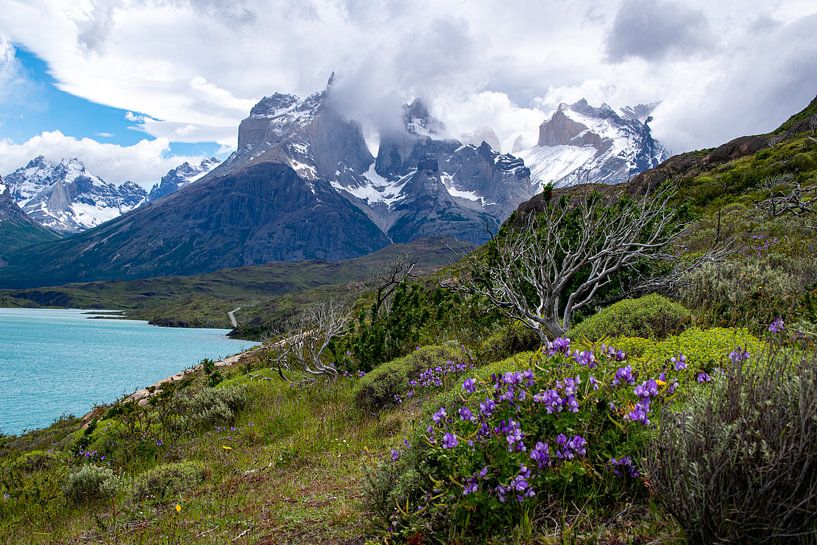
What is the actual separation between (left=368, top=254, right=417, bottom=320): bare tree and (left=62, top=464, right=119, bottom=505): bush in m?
8.66

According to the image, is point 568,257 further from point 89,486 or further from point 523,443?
point 89,486

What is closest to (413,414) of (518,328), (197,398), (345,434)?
(345,434)

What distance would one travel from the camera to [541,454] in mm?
3529

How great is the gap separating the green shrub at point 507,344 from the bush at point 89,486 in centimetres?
722

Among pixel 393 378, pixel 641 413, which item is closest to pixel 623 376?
pixel 641 413

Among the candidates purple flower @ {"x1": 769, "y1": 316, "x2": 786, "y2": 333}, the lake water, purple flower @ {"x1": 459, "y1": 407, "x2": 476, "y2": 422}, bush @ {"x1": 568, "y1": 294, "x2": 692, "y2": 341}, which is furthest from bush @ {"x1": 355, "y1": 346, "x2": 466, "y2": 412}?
the lake water

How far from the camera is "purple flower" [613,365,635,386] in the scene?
3832 millimetres

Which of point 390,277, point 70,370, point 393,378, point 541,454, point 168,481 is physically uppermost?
point 390,277

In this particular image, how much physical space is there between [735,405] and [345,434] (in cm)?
699

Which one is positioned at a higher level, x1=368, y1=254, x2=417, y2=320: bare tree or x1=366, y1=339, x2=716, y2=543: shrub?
x1=368, y1=254, x2=417, y2=320: bare tree

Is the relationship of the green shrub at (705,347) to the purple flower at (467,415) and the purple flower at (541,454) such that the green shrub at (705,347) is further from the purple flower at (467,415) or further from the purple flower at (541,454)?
the purple flower at (467,415)

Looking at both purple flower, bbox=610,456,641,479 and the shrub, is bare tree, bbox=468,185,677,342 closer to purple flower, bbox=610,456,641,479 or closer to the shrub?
the shrub

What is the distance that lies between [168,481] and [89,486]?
2.07 meters

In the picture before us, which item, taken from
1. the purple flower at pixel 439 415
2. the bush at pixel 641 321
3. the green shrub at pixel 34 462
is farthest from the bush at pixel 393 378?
the green shrub at pixel 34 462
